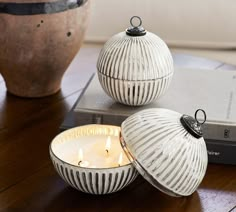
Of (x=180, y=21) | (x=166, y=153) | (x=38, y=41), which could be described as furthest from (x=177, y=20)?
(x=166, y=153)

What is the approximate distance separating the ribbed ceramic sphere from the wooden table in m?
0.03

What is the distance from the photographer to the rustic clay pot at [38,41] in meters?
0.86

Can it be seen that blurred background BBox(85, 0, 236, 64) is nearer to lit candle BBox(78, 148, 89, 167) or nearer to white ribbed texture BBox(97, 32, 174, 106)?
white ribbed texture BBox(97, 32, 174, 106)

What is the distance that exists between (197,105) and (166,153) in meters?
0.19

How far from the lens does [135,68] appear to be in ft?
2.52

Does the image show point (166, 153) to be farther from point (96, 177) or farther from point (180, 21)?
point (180, 21)

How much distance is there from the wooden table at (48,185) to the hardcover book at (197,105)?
39 millimetres

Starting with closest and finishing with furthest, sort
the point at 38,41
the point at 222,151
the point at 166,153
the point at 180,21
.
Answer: the point at 166,153, the point at 222,151, the point at 38,41, the point at 180,21

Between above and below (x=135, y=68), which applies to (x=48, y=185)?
below

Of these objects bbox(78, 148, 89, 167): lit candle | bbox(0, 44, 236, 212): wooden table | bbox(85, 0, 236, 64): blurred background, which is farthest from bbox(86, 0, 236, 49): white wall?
bbox(78, 148, 89, 167): lit candle

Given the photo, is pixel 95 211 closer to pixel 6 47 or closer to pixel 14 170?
pixel 14 170

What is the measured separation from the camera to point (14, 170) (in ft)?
2.38

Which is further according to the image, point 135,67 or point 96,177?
point 135,67

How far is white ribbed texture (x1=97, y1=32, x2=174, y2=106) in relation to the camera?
2.52 feet
